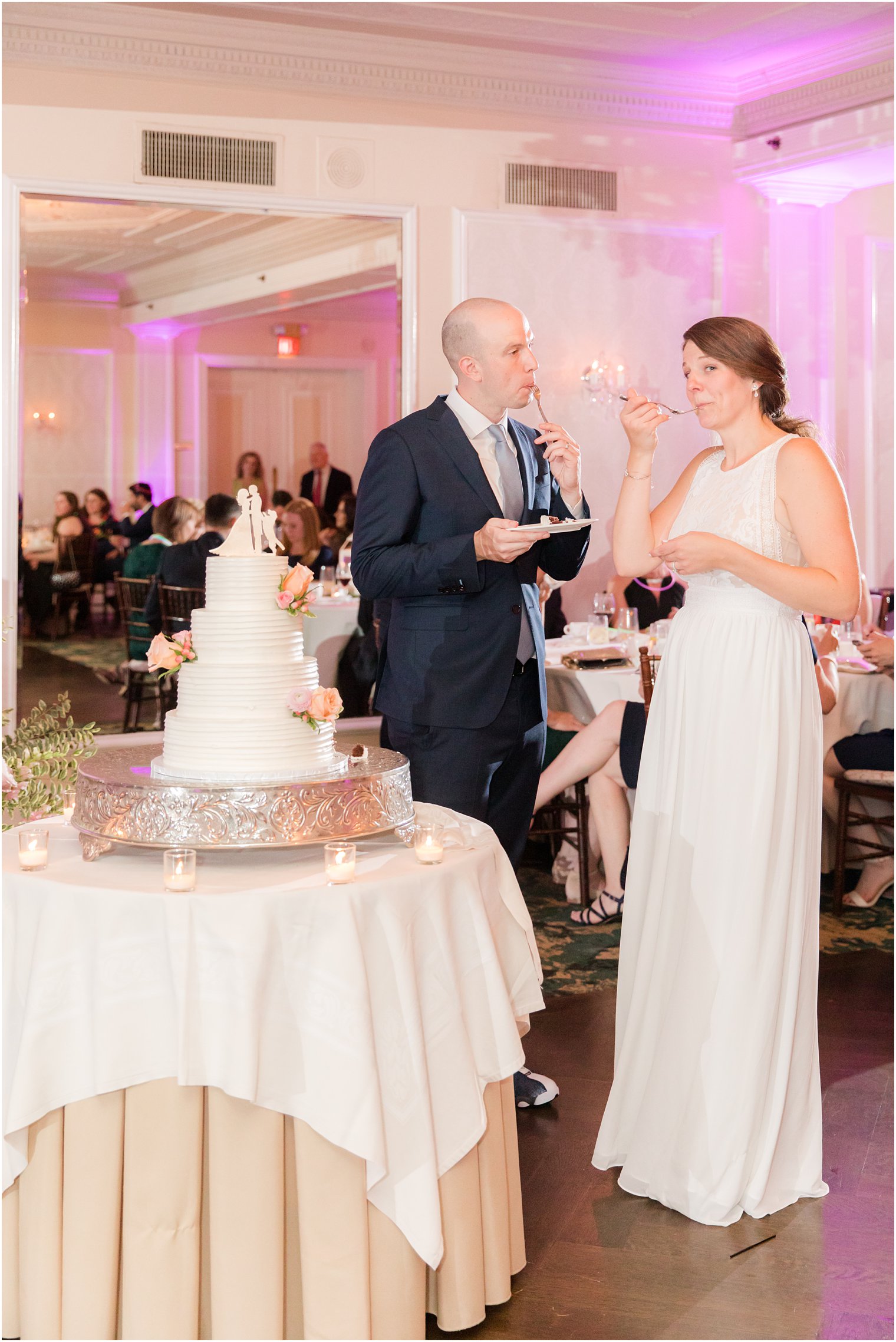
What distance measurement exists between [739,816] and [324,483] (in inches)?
220

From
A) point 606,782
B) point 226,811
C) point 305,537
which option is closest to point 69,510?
point 305,537

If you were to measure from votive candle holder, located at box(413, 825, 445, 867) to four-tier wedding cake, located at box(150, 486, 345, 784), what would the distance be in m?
0.22

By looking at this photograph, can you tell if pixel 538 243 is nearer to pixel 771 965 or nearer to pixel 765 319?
pixel 765 319

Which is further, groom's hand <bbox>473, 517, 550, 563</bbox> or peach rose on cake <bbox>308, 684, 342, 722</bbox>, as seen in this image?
groom's hand <bbox>473, 517, 550, 563</bbox>

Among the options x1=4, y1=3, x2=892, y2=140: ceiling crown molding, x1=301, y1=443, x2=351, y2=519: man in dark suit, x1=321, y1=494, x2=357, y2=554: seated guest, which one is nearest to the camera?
x1=4, y1=3, x2=892, y2=140: ceiling crown molding

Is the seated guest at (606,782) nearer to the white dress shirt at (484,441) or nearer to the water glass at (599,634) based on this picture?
the water glass at (599,634)

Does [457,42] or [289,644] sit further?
[457,42]

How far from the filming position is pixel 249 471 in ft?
26.3

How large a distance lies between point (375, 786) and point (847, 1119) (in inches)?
69.4

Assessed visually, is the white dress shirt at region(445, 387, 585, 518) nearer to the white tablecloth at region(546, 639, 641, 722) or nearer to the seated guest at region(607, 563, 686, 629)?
the white tablecloth at region(546, 639, 641, 722)

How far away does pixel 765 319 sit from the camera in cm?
761

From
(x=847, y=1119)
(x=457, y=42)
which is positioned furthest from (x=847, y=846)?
(x=457, y=42)

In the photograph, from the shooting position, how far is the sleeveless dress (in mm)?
2773

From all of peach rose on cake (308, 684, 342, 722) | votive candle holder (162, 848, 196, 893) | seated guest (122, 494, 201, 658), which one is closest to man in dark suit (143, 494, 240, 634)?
seated guest (122, 494, 201, 658)
